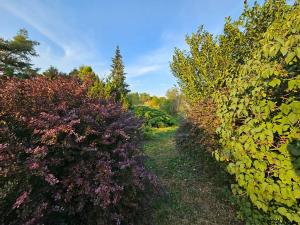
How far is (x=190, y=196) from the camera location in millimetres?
3871

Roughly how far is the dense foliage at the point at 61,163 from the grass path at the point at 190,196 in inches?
35.8

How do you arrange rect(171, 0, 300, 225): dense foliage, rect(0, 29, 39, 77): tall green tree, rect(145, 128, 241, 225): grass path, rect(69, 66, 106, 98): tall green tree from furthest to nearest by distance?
rect(0, 29, 39, 77): tall green tree, rect(69, 66, 106, 98): tall green tree, rect(145, 128, 241, 225): grass path, rect(171, 0, 300, 225): dense foliage

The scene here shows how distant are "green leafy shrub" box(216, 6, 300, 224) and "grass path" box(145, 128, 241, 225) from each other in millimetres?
979

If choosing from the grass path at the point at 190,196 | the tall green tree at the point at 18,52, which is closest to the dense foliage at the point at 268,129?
the grass path at the point at 190,196

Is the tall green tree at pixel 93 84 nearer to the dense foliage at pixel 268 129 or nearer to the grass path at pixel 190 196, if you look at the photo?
the grass path at pixel 190 196

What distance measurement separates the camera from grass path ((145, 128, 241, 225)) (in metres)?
3.28

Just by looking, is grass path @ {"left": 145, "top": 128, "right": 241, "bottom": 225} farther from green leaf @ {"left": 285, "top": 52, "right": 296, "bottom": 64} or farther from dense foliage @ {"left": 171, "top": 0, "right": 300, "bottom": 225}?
green leaf @ {"left": 285, "top": 52, "right": 296, "bottom": 64}

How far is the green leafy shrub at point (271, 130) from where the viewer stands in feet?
6.61

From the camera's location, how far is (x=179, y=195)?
387cm

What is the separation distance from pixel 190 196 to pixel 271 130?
2.27 metres

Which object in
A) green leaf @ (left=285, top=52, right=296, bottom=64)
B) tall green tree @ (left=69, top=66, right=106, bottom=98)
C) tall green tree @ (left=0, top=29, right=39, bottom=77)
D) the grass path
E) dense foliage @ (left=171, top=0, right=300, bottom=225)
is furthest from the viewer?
tall green tree @ (left=0, top=29, right=39, bottom=77)

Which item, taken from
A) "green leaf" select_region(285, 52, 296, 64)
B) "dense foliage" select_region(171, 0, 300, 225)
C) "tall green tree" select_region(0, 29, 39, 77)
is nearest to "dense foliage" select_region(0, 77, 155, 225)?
"dense foliage" select_region(171, 0, 300, 225)

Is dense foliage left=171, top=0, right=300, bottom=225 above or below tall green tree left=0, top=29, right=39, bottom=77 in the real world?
below

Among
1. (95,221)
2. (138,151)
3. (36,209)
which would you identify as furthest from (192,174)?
(36,209)
